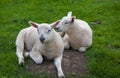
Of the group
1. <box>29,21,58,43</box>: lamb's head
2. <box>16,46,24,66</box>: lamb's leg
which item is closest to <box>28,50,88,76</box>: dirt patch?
<box>16,46,24,66</box>: lamb's leg

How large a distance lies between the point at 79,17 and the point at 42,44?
4.36 metres

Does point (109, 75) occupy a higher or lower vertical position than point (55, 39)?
lower

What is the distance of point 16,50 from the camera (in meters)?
8.68

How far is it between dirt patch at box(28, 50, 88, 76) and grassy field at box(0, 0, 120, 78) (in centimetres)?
16

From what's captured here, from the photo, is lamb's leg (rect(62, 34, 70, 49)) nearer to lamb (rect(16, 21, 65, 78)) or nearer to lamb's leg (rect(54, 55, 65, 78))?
lamb (rect(16, 21, 65, 78))

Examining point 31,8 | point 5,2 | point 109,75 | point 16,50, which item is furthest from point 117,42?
point 5,2

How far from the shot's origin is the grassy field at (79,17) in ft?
25.7

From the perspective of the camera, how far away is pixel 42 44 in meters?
7.88

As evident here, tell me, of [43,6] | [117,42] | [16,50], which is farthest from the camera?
[43,6]

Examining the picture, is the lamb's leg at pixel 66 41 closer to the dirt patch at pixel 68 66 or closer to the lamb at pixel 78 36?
the lamb at pixel 78 36

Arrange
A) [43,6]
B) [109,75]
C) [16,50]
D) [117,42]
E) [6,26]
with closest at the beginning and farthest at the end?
[109,75] < [16,50] < [117,42] < [6,26] < [43,6]

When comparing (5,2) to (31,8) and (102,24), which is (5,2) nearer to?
(31,8)

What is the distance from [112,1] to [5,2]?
4.60 metres

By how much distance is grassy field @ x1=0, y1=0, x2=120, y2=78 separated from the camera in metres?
7.83
